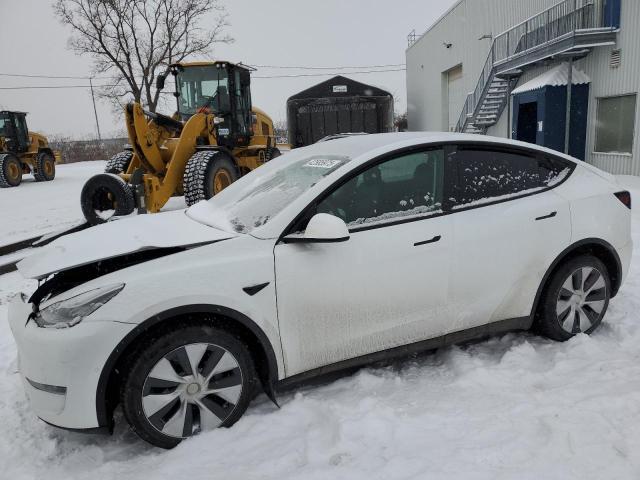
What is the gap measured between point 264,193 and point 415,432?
1.72 meters

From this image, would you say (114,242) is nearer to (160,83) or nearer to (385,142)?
(385,142)

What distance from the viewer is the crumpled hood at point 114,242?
8.73 ft

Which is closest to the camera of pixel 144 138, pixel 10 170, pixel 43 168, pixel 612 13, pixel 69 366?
pixel 69 366

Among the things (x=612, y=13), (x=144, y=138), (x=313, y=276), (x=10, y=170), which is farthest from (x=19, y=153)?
(x=313, y=276)

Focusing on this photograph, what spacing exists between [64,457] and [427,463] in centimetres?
188

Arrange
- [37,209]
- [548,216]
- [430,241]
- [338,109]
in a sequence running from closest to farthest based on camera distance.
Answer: [430,241] < [548,216] < [37,209] < [338,109]

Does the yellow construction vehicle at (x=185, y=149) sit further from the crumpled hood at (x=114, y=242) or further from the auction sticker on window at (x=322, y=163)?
the auction sticker on window at (x=322, y=163)

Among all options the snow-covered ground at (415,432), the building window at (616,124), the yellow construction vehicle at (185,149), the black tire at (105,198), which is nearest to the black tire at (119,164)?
the yellow construction vehicle at (185,149)

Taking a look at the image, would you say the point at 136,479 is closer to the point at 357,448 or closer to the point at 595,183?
the point at 357,448

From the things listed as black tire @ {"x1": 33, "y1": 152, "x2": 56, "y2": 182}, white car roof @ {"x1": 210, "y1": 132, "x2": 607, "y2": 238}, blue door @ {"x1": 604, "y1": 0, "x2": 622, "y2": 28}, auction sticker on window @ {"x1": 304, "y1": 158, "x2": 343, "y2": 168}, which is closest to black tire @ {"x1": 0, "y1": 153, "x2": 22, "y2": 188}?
black tire @ {"x1": 33, "y1": 152, "x2": 56, "y2": 182}

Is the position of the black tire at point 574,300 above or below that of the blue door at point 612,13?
below

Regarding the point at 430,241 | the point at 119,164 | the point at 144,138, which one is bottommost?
the point at 430,241

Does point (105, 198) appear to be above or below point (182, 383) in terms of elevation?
above

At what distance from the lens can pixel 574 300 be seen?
3.58 m
